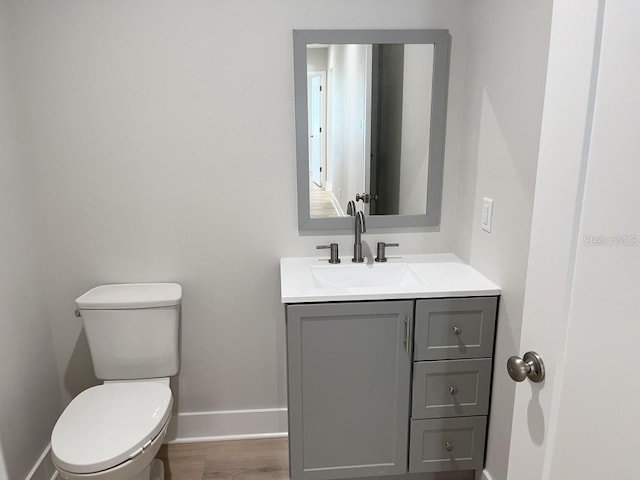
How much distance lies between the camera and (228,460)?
7.18ft

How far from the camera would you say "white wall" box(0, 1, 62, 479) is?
1.78 meters

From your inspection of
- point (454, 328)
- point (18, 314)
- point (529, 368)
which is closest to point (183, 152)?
point (18, 314)

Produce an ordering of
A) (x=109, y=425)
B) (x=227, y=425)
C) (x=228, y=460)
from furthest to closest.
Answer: (x=227, y=425) < (x=228, y=460) < (x=109, y=425)

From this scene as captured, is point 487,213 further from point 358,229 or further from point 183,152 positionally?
point 183,152

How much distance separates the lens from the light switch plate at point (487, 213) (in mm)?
1788

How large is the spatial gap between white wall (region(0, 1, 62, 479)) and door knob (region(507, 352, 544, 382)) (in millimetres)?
1767

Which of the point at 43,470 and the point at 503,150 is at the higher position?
the point at 503,150

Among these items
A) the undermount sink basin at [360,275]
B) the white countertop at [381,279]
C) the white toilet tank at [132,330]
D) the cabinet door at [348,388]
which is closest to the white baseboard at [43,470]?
the white toilet tank at [132,330]

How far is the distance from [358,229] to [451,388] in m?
0.75

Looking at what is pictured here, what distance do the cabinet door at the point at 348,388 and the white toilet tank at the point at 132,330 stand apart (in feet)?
1.95

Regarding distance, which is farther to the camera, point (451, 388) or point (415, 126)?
point (415, 126)

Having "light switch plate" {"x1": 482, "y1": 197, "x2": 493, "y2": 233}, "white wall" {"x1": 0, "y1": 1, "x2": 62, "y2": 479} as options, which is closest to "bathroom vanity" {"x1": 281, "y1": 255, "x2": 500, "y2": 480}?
"light switch plate" {"x1": 482, "y1": 197, "x2": 493, "y2": 233}

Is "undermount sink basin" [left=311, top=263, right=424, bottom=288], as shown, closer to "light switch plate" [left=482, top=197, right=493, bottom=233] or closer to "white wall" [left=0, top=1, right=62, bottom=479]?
"light switch plate" [left=482, top=197, right=493, bottom=233]

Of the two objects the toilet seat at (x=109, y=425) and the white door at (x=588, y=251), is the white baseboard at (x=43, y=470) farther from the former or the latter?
the white door at (x=588, y=251)
